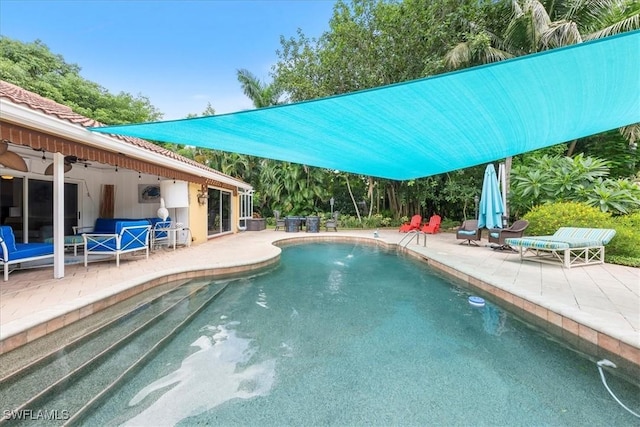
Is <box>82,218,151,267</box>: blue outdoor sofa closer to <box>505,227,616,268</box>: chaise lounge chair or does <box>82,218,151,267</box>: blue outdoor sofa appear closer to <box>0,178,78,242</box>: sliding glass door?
<box>0,178,78,242</box>: sliding glass door

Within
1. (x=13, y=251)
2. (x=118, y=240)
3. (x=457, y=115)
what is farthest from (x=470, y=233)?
(x=13, y=251)

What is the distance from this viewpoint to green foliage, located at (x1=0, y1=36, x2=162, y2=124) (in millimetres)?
16141

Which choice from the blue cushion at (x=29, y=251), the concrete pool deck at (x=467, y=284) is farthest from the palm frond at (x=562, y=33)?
Answer: the blue cushion at (x=29, y=251)

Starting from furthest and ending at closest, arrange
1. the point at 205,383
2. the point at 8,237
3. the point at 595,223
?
1. the point at 595,223
2. the point at 8,237
3. the point at 205,383

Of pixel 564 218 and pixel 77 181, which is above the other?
pixel 77 181

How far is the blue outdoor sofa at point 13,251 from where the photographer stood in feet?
13.9

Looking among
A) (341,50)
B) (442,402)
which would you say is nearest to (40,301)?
(442,402)

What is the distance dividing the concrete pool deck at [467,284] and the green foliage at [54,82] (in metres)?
17.0

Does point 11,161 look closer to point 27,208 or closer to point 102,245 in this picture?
point 102,245

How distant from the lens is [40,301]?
3.48 meters

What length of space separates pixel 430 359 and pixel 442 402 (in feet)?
2.30

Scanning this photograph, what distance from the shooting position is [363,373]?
8.83ft

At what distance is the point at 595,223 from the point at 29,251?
12.3 m

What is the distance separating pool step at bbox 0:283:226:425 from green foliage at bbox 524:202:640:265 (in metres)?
9.18
